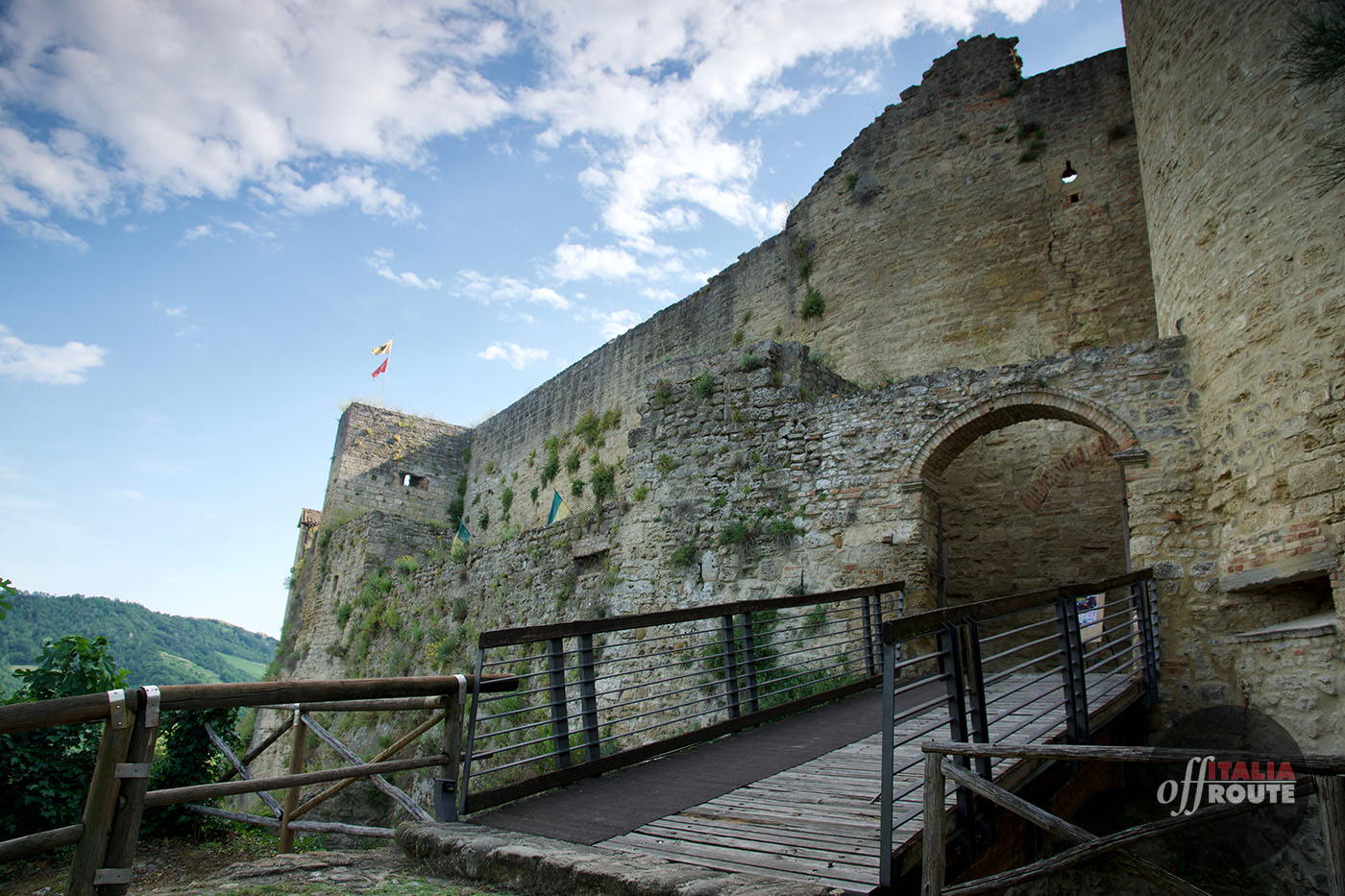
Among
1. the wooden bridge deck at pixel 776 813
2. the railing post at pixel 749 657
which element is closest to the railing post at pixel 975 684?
the wooden bridge deck at pixel 776 813

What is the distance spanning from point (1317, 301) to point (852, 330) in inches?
301

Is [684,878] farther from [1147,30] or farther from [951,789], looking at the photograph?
[1147,30]

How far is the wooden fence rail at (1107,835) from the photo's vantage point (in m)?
2.06

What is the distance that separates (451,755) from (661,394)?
6239 millimetres

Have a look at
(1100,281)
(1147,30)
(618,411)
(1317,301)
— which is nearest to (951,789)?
(1317,301)

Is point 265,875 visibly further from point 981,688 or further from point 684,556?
point 684,556

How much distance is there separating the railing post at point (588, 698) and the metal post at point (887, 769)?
227 centimetres

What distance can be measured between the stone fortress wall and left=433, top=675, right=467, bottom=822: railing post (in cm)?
483

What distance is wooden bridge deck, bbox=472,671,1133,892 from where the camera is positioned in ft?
10.3

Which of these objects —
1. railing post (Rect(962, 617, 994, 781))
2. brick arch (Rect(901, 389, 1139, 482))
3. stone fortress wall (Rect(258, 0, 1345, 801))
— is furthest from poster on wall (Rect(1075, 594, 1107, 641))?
railing post (Rect(962, 617, 994, 781))

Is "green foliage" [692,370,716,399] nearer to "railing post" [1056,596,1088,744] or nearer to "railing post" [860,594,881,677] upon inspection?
"railing post" [860,594,881,677]

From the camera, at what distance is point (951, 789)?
3.68 m

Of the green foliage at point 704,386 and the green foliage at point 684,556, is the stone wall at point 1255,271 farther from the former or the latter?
the green foliage at point 684,556

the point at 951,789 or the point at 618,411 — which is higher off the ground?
the point at 618,411
